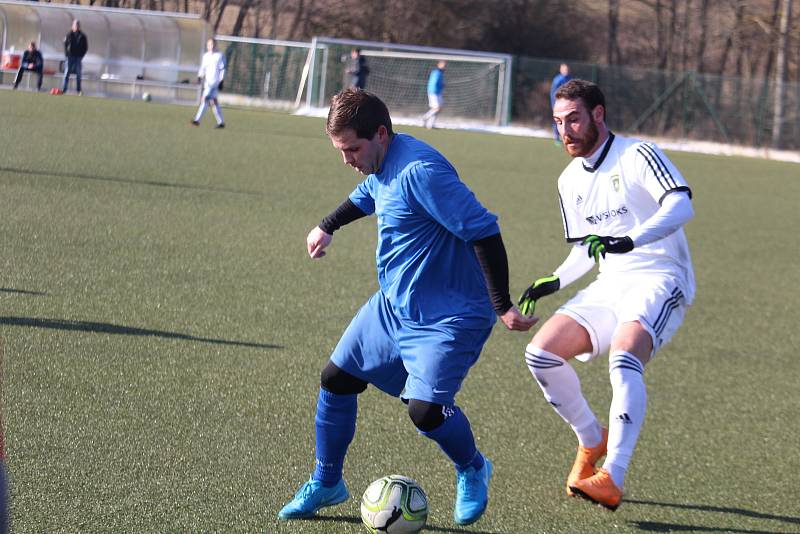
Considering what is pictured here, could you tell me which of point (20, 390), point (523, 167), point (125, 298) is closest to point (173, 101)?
point (523, 167)

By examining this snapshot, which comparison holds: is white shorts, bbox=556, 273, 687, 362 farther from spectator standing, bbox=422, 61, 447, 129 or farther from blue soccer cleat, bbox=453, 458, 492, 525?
spectator standing, bbox=422, 61, 447, 129

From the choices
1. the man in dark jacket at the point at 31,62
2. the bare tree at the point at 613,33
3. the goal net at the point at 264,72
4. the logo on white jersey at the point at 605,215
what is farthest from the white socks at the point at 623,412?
the bare tree at the point at 613,33

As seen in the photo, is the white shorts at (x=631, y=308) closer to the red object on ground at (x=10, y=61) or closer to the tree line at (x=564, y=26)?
the red object on ground at (x=10, y=61)

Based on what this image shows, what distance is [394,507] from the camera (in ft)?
13.1

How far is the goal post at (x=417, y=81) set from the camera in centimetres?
3584

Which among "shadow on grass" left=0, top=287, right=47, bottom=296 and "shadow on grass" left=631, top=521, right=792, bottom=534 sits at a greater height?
"shadow on grass" left=631, top=521, right=792, bottom=534

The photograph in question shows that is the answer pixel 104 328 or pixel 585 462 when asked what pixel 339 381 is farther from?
pixel 104 328

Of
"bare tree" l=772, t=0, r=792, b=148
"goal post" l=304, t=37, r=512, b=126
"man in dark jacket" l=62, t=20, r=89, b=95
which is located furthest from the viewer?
"bare tree" l=772, t=0, r=792, b=148

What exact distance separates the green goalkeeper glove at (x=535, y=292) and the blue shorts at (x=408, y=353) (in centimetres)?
51

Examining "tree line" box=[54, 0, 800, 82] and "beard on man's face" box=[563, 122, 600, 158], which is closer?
"beard on man's face" box=[563, 122, 600, 158]

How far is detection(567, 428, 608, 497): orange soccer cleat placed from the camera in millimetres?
4777

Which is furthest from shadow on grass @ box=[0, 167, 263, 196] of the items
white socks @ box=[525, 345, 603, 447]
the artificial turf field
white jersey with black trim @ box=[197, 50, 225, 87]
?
white jersey with black trim @ box=[197, 50, 225, 87]

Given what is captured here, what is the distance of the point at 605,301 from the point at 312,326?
300cm

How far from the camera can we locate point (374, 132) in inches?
157
